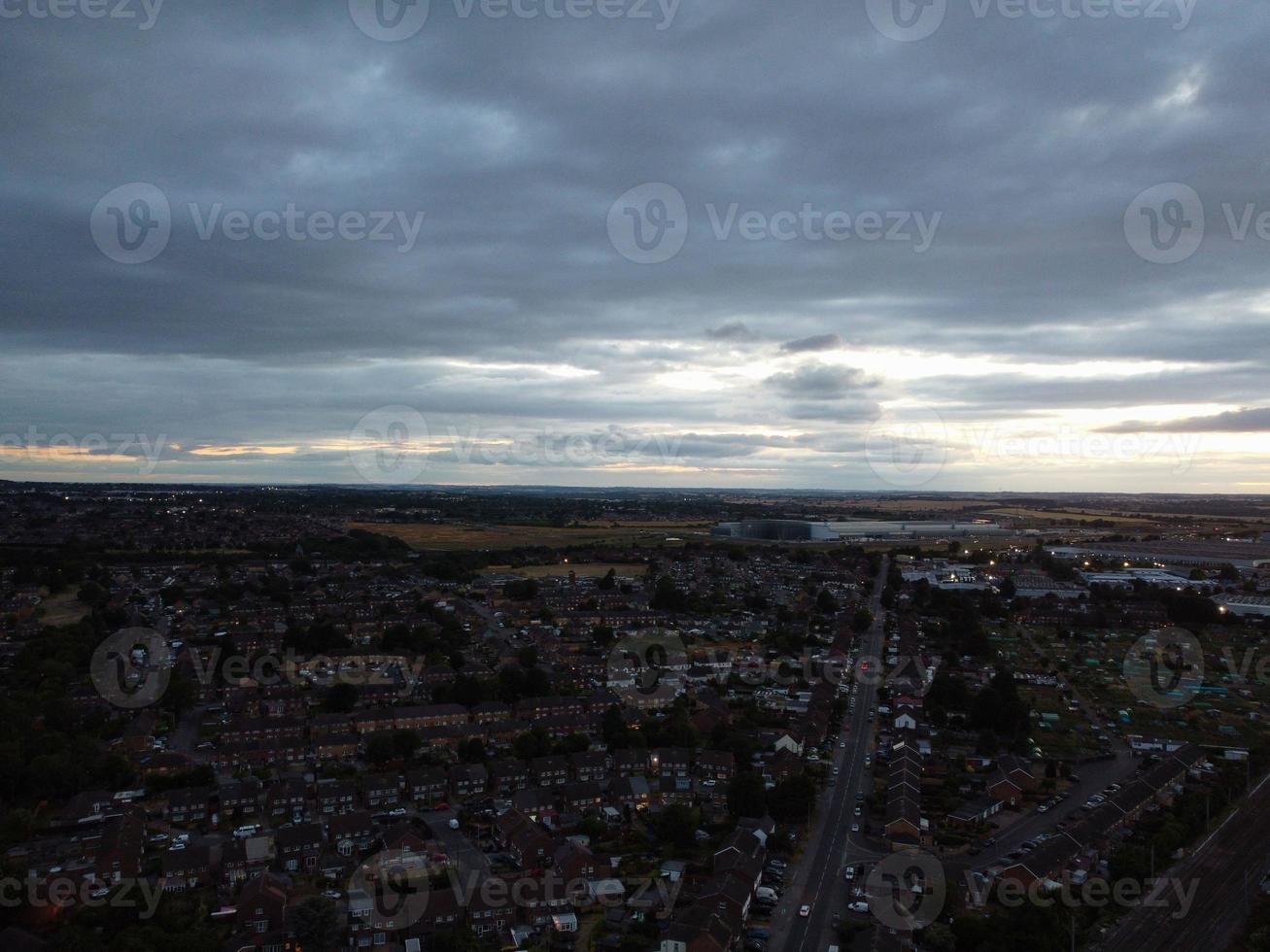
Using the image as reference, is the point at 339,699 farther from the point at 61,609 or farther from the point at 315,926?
the point at 61,609

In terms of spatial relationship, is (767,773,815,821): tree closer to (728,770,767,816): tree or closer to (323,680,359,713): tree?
(728,770,767,816): tree

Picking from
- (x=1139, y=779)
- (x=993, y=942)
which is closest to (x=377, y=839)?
(x=993, y=942)

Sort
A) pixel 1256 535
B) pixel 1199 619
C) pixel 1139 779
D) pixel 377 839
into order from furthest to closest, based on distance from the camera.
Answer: pixel 1256 535
pixel 1199 619
pixel 1139 779
pixel 377 839

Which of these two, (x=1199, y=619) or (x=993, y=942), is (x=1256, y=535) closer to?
(x=1199, y=619)

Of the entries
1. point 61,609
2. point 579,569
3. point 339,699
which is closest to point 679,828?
point 339,699

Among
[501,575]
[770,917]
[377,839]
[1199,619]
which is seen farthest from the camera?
[501,575]

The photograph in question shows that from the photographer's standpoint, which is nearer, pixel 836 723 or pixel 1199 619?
pixel 836 723

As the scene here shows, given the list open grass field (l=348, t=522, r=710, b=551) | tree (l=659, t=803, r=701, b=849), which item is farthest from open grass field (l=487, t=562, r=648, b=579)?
tree (l=659, t=803, r=701, b=849)
